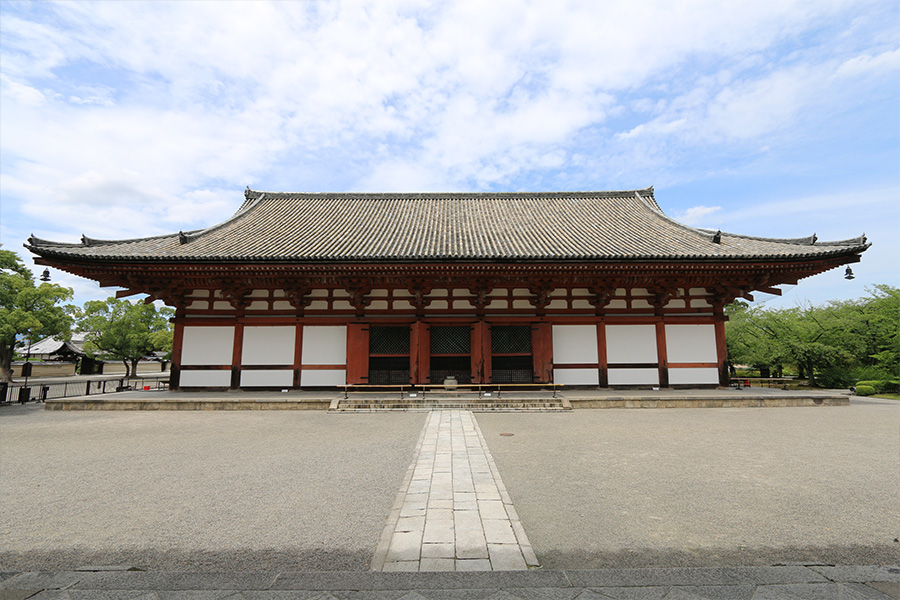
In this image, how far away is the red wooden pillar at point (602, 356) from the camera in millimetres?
13914

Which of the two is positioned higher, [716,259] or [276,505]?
[716,259]

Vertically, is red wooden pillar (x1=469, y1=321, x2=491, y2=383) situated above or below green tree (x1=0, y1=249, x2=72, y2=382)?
below

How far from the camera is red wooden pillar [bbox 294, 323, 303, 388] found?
13.9 metres

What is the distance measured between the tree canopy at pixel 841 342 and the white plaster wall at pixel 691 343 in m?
10.3

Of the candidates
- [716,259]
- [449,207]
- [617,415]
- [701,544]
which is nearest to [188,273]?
[449,207]

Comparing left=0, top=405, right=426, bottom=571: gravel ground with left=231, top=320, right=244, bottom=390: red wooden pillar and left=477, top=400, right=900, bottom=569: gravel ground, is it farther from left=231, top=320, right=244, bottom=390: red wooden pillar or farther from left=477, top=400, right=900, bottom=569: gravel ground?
left=231, top=320, right=244, bottom=390: red wooden pillar

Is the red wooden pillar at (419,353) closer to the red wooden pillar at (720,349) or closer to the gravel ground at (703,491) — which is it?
the gravel ground at (703,491)

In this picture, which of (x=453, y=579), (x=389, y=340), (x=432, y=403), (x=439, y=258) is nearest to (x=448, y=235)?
(x=439, y=258)

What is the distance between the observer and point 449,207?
65.8 ft

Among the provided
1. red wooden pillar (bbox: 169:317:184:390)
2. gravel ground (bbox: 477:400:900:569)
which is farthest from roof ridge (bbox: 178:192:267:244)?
gravel ground (bbox: 477:400:900:569)

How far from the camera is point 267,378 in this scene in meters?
13.9

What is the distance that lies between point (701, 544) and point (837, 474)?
3.74m

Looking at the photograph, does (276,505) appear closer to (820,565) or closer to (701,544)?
(701,544)

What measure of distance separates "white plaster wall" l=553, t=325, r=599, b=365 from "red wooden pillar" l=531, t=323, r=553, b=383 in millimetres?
387
